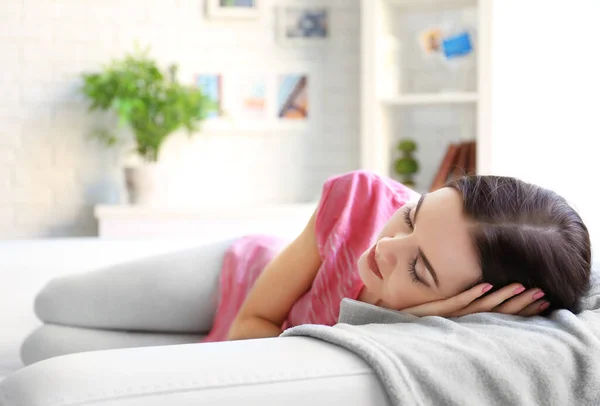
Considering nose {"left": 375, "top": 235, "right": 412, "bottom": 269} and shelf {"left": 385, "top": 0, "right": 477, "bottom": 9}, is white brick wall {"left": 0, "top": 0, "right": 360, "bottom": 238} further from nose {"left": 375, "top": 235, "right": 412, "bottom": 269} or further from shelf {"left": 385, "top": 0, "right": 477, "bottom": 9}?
nose {"left": 375, "top": 235, "right": 412, "bottom": 269}

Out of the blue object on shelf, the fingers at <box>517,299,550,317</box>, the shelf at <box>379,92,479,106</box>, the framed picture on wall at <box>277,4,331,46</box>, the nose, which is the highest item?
the framed picture on wall at <box>277,4,331,46</box>

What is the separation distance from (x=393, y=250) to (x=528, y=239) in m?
0.19

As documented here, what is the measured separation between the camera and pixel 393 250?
4.25 ft

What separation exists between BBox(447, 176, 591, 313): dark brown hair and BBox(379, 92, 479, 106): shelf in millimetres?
2691

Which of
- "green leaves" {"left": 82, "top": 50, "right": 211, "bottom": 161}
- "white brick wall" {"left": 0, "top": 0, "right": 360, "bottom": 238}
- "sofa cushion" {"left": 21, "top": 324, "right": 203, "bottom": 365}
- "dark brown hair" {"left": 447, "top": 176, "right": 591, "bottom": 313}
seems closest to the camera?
"dark brown hair" {"left": 447, "top": 176, "right": 591, "bottom": 313}

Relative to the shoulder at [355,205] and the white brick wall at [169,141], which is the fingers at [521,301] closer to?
the shoulder at [355,205]

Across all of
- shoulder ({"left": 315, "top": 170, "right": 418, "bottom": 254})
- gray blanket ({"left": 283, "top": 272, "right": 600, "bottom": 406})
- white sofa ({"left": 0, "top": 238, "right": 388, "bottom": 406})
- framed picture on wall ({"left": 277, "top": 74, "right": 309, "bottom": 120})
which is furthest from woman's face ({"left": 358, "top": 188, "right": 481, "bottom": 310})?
framed picture on wall ({"left": 277, "top": 74, "right": 309, "bottom": 120})

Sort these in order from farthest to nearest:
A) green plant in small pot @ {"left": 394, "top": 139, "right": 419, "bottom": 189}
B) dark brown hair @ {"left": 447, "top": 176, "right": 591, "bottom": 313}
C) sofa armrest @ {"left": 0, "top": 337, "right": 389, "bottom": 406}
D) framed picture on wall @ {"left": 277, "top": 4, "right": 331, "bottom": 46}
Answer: framed picture on wall @ {"left": 277, "top": 4, "right": 331, "bottom": 46}, green plant in small pot @ {"left": 394, "top": 139, "right": 419, "bottom": 189}, dark brown hair @ {"left": 447, "top": 176, "right": 591, "bottom": 313}, sofa armrest @ {"left": 0, "top": 337, "right": 389, "bottom": 406}

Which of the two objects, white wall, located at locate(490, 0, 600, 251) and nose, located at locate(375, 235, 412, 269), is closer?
nose, located at locate(375, 235, 412, 269)

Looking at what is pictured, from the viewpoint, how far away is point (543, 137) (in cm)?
394

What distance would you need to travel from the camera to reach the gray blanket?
38.4 inches

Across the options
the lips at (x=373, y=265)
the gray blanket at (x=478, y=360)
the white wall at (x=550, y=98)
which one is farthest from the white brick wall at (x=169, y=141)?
the gray blanket at (x=478, y=360)

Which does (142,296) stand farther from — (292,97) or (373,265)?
(292,97)

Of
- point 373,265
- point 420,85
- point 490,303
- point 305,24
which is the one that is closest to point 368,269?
point 373,265
